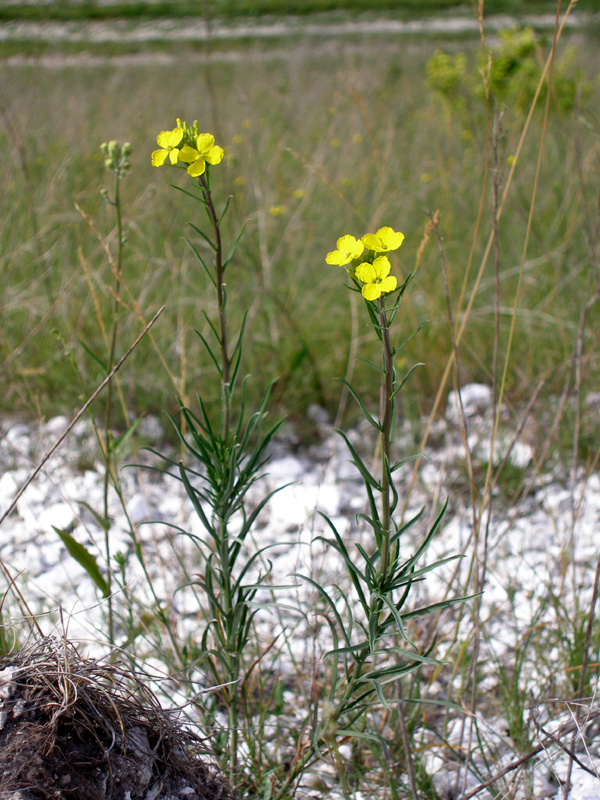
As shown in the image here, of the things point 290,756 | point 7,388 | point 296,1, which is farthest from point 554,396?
point 296,1

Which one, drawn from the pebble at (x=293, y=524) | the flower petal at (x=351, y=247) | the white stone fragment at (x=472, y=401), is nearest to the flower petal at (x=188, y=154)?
the flower petal at (x=351, y=247)

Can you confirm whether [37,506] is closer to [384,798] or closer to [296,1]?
[384,798]

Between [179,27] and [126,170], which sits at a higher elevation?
[179,27]

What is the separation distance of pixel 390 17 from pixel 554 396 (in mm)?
18933

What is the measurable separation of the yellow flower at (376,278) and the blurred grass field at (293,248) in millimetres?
400

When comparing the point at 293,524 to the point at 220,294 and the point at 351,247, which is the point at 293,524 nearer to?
the point at 220,294

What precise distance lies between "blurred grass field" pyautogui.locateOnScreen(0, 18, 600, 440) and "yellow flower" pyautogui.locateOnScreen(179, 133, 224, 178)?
0.23 m

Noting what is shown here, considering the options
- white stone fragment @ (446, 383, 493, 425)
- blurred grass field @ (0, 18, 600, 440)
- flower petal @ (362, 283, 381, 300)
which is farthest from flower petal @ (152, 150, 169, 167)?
white stone fragment @ (446, 383, 493, 425)

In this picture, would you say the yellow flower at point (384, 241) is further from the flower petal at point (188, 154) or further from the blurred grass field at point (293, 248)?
the blurred grass field at point (293, 248)

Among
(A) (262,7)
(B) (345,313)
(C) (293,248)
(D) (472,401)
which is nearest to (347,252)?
(D) (472,401)

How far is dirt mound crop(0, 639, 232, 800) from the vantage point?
819 mm

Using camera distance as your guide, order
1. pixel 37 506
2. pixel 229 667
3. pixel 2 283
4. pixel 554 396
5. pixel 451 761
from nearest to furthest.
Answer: pixel 229 667
pixel 451 761
pixel 37 506
pixel 554 396
pixel 2 283

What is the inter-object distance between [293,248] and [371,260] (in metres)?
2.68

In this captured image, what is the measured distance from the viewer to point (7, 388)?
239cm
